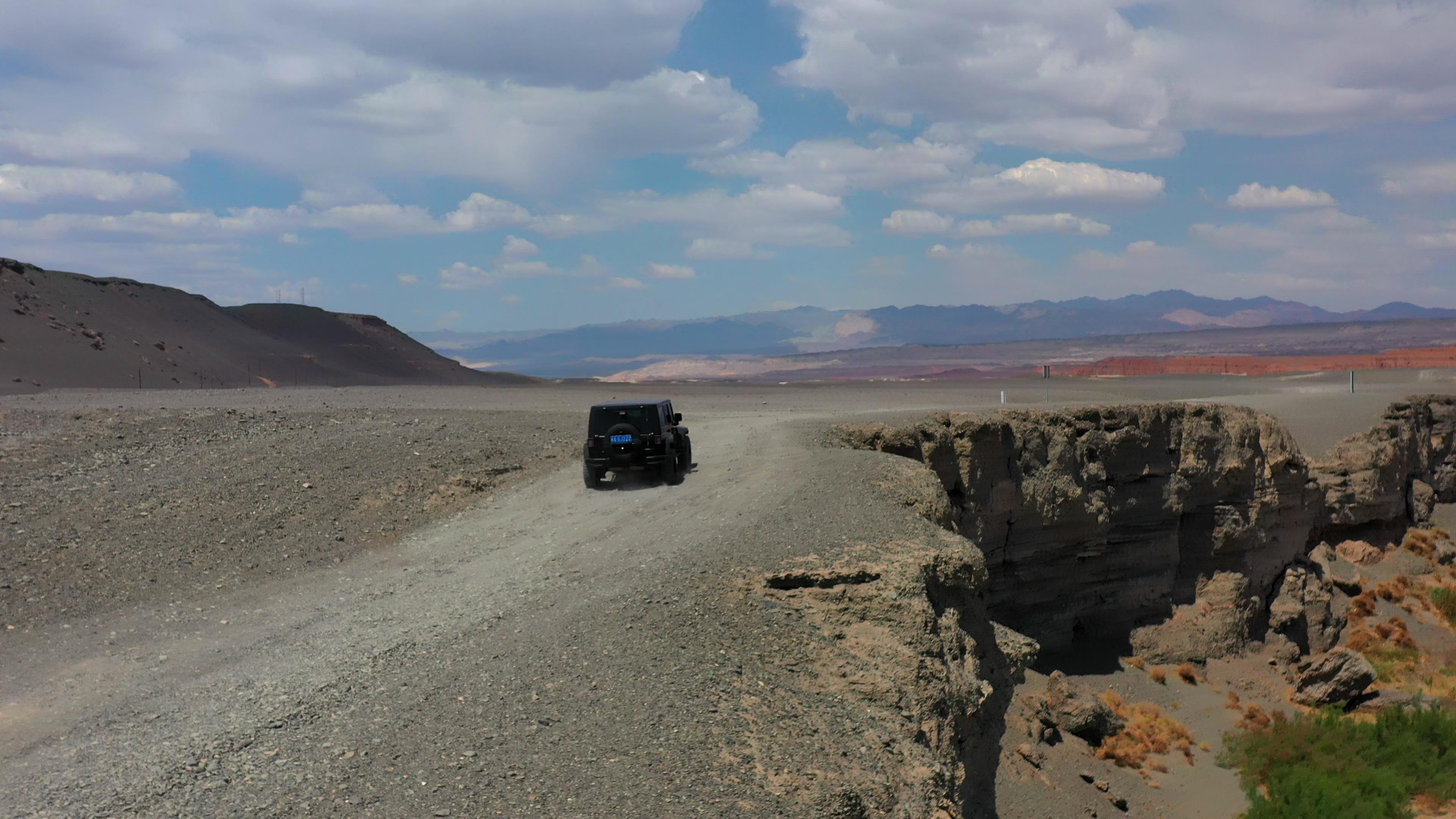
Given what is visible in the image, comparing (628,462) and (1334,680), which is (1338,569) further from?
(628,462)

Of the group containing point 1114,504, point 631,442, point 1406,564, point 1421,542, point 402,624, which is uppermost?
point 631,442

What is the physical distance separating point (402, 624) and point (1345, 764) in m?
20.0

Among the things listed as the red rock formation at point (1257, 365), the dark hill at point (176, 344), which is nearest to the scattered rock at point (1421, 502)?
the red rock formation at point (1257, 365)

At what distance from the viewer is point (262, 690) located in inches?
379

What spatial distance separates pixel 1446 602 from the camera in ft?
106

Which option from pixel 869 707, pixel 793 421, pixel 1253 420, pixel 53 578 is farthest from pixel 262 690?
pixel 1253 420

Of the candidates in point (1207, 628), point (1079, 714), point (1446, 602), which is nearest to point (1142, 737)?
point (1079, 714)

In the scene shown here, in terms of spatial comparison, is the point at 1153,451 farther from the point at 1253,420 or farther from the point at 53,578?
the point at 53,578

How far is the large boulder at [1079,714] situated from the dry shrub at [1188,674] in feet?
17.3

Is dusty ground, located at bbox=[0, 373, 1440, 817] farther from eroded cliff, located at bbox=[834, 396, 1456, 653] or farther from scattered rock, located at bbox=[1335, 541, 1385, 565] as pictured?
scattered rock, located at bbox=[1335, 541, 1385, 565]

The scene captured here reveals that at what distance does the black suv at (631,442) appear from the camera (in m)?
19.4

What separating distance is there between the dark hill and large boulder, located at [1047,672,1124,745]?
50.7 metres

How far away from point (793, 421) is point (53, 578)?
17.3m

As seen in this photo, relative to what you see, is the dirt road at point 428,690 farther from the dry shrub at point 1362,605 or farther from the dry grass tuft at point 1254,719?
the dry shrub at point 1362,605
